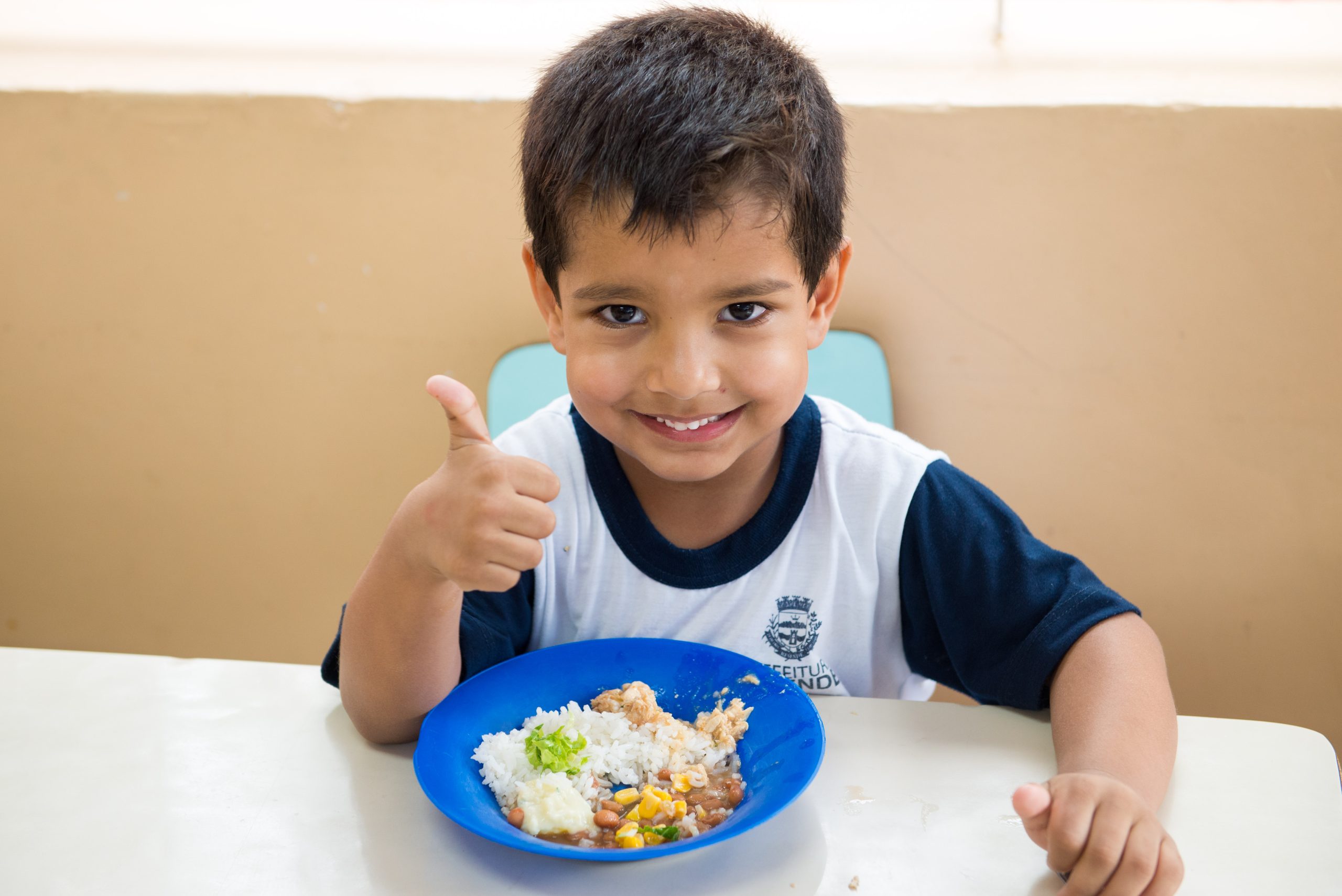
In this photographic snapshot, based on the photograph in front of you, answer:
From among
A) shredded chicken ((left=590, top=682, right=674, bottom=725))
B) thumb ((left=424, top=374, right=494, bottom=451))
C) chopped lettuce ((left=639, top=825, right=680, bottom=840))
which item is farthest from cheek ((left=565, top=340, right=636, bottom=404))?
chopped lettuce ((left=639, top=825, right=680, bottom=840))

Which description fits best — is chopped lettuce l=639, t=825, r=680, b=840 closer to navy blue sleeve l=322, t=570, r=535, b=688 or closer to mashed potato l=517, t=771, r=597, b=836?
mashed potato l=517, t=771, r=597, b=836

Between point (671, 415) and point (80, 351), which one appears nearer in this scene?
point (671, 415)

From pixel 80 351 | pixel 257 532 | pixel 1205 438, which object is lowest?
pixel 257 532

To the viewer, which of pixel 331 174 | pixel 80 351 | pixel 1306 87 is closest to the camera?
pixel 1306 87

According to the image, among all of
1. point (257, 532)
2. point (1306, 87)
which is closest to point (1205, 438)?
point (1306, 87)

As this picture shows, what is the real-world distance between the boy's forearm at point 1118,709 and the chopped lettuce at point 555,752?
15.3 inches

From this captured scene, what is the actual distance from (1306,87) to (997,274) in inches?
21.2

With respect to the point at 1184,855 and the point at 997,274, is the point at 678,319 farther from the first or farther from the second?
the point at 997,274

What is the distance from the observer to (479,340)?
176 cm

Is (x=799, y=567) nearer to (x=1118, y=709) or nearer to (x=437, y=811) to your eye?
(x=1118, y=709)

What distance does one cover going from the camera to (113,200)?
1.79m

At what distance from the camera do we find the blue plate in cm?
69

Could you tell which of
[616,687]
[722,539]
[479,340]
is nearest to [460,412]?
[616,687]

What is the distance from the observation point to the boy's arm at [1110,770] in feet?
2.16
